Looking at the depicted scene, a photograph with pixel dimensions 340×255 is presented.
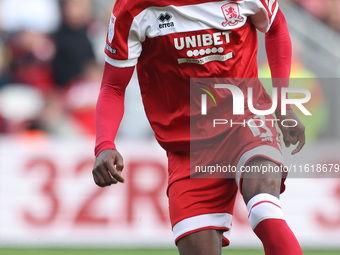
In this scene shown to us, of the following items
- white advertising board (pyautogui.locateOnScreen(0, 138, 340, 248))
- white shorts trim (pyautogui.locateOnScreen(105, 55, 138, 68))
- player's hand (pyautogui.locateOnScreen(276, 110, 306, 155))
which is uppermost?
white shorts trim (pyautogui.locateOnScreen(105, 55, 138, 68))

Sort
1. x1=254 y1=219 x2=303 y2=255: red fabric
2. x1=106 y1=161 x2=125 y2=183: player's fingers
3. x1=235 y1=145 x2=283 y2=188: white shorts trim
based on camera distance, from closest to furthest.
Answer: x1=254 y1=219 x2=303 y2=255: red fabric
x1=106 y1=161 x2=125 y2=183: player's fingers
x1=235 y1=145 x2=283 y2=188: white shorts trim

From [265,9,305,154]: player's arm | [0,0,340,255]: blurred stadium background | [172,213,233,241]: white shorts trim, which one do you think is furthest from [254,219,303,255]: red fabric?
[0,0,340,255]: blurred stadium background

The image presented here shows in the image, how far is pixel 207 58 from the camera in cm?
445

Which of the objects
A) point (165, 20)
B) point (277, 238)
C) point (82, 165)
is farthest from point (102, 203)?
point (277, 238)

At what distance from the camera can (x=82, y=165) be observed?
9.00 meters

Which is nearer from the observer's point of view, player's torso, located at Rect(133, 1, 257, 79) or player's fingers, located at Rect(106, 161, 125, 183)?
player's fingers, located at Rect(106, 161, 125, 183)

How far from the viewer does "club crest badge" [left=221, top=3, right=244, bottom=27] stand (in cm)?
443

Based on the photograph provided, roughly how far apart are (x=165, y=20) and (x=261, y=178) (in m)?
1.07

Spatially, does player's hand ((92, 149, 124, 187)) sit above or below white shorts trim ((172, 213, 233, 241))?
above

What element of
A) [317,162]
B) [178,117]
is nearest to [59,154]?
[317,162]

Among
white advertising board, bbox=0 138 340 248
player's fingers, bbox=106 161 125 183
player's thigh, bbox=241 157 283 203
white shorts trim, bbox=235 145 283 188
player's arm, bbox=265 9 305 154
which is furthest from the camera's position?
white advertising board, bbox=0 138 340 248

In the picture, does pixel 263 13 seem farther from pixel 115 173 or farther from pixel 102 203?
pixel 102 203

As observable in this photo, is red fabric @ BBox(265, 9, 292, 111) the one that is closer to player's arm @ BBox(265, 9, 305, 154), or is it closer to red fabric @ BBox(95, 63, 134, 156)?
player's arm @ BBox(265, 9, 305, 154)

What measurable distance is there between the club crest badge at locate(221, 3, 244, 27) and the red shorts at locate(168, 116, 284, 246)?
0.61 m
